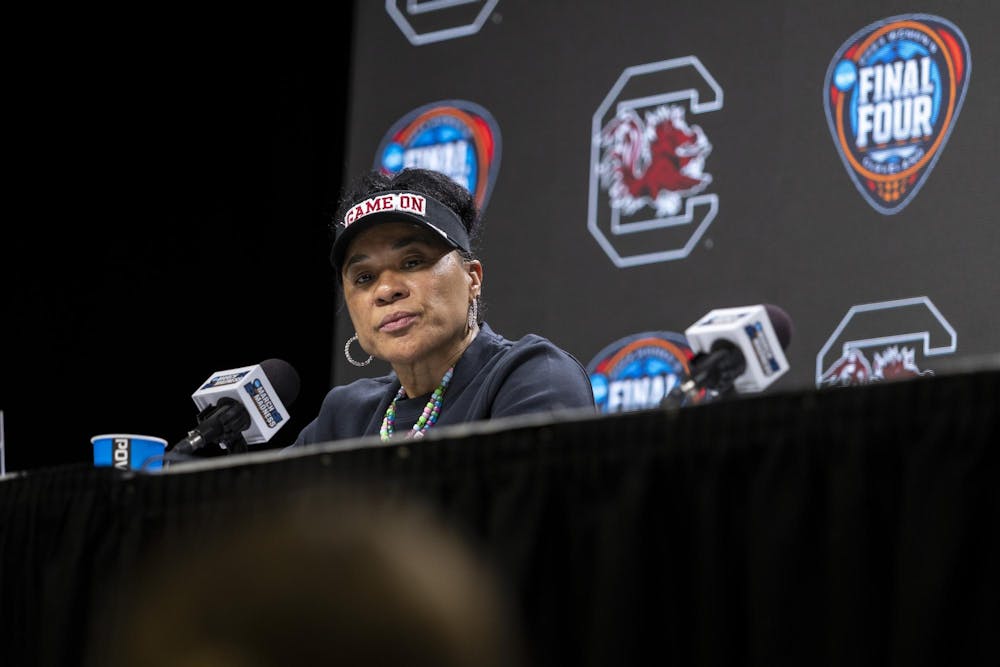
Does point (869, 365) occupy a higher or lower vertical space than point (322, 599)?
higher

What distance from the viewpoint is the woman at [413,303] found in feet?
6.68

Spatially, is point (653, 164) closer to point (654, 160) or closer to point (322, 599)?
point (654, 160)

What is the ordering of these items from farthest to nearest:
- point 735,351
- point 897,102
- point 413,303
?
1. point 897,102
2. point 413,303
3. point 735,351

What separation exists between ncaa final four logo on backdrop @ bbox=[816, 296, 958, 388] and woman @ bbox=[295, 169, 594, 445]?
0.84m

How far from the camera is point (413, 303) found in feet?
6.76

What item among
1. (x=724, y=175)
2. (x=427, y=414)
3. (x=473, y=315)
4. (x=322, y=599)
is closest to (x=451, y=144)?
(x=724, y=175)

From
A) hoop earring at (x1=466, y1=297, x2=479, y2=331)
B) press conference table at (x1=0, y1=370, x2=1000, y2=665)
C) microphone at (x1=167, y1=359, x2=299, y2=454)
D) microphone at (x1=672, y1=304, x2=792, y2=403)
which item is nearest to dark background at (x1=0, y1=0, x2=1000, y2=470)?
hoop earring at (x1=466, y1=297, x2=479, y2=331)

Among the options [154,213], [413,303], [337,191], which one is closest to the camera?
[413,303]

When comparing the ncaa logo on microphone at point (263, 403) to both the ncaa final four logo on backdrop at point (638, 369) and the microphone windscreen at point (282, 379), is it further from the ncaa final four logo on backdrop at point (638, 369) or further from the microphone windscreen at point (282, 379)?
the ncaa final four logo on backdrop at point (638, 369)

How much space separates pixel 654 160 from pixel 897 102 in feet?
1.63

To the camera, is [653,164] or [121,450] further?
[653,164]

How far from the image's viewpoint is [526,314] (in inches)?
123

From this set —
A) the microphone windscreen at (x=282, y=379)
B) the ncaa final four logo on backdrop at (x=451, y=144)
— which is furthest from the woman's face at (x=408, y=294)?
the ncaa final four logo on backdrop at (x=451, y=144)

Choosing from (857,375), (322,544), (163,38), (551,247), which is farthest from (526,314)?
(322,544)
